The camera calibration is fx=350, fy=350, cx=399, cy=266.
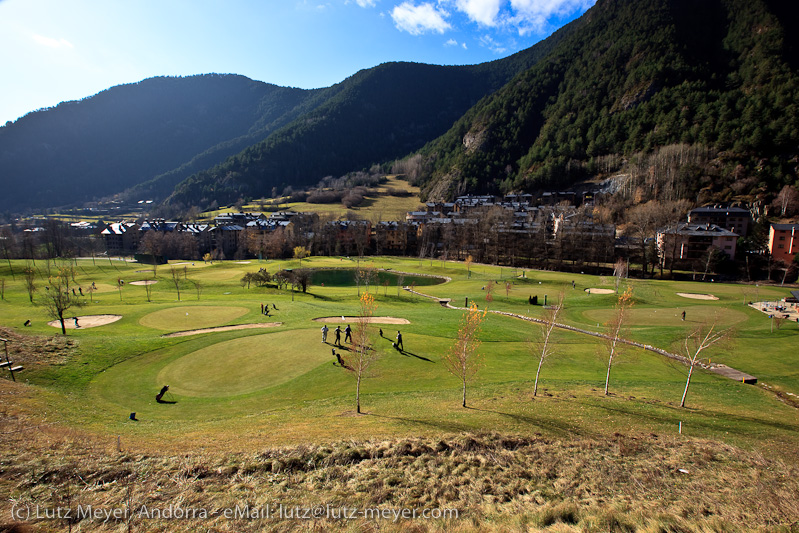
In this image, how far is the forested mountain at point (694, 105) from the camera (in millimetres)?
111812

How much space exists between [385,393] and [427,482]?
10475mm

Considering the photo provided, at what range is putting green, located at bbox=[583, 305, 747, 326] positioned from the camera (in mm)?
41250

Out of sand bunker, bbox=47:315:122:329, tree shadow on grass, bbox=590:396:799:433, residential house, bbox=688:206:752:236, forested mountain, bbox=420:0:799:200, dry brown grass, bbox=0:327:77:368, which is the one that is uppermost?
forested mountain, bbox=420:0:799:200

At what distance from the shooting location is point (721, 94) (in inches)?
5472

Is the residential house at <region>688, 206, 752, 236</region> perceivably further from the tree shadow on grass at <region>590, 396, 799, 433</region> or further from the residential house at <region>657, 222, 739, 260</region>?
the tree shadow on grass at <region>590, 396, 799, 433</region>

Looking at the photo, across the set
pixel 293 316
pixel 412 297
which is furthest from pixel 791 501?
pixel 412 297

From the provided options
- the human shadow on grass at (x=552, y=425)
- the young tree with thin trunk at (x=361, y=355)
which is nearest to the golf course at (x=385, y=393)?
the human shadow on grass at (x=552, y=425)

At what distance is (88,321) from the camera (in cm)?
3900

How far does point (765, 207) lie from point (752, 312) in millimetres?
80453

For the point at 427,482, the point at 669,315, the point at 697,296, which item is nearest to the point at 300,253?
the point at 669,315

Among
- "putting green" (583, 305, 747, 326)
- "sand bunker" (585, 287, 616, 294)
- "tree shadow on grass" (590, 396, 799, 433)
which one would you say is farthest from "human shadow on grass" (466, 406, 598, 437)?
"sand bunker" (585, 287, 616, 294)

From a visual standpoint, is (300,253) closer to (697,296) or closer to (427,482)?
(697,296)

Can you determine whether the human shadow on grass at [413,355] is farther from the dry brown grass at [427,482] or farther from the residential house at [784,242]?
the residential house at [784,242]

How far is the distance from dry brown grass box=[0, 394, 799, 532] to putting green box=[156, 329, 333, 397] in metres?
8.40
